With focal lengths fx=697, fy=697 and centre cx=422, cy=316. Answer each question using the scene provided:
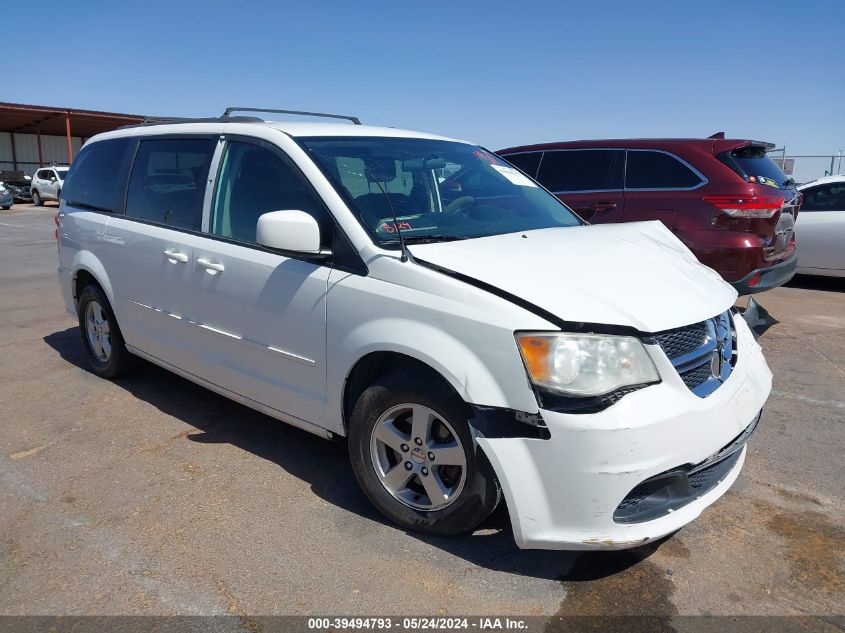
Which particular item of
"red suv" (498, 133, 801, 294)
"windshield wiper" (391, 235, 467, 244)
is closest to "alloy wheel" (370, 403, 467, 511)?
"windshield wiper" (391, 235, 467, 244)

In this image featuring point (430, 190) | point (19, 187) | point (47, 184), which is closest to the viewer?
point (430, 190)

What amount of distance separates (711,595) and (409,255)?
1.82 m

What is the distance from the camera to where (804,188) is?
9.41 m

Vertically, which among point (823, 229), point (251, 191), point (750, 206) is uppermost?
point (251, 191)

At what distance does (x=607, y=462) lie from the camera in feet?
8.25

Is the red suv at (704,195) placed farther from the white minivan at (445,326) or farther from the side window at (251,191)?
the side window at (251,191)

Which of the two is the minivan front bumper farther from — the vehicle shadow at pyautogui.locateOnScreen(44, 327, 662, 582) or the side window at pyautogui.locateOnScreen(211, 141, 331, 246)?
the side window at pyautogui.locateOnScreen(211, 141, 331, 246)

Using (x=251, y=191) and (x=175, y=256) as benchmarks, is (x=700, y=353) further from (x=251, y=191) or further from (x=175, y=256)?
(x=175, y=256)

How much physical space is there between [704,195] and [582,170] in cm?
140

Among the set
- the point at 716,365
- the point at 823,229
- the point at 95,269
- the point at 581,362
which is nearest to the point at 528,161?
the point at 823,229

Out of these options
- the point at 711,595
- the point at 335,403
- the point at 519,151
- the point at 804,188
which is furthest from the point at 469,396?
the point at 804,188

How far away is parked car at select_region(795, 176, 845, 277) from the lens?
9.01 meters

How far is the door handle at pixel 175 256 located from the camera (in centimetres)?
407

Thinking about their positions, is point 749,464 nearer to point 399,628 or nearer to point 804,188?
point 399,628
